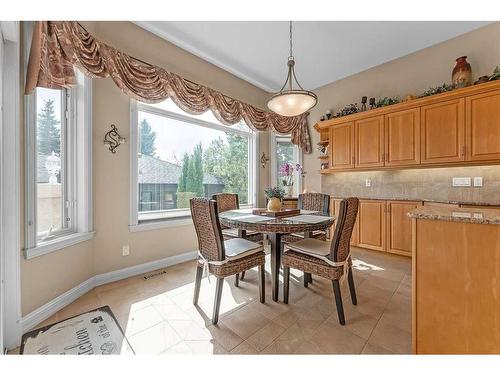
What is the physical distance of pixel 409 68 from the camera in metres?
3.22

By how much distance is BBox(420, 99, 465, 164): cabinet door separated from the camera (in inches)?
102

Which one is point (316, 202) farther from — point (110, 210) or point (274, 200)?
point (110, 210)

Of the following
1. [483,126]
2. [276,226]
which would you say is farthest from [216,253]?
[483,126]

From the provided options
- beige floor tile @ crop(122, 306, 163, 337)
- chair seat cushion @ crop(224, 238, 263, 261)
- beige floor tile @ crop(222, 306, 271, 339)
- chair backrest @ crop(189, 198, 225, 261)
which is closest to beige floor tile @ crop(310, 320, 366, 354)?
beige floor tile @ crop(222, 306, 271, 339)

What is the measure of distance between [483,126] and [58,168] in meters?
4.58

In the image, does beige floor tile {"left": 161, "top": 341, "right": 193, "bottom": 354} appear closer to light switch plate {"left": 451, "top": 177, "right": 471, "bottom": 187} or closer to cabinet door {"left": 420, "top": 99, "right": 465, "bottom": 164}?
cabinet door {"left": 420, "top": 99, "right": 465, "bottom": 164}

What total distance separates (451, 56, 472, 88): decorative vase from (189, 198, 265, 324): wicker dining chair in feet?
10.5

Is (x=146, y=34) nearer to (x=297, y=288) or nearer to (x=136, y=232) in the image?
(x=136, y=232)

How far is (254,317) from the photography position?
1.70m

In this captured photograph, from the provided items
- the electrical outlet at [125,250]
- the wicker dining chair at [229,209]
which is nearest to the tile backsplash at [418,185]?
the wicker dining chair at [229,209]

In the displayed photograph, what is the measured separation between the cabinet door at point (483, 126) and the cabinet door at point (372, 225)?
1.18 metres

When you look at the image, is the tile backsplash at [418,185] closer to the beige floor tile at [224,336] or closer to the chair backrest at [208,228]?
the chair backrest at [208,228]

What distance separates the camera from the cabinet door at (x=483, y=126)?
238cm

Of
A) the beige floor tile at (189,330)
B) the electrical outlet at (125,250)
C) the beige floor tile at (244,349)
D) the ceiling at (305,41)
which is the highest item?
the ceiling at (305,41)
